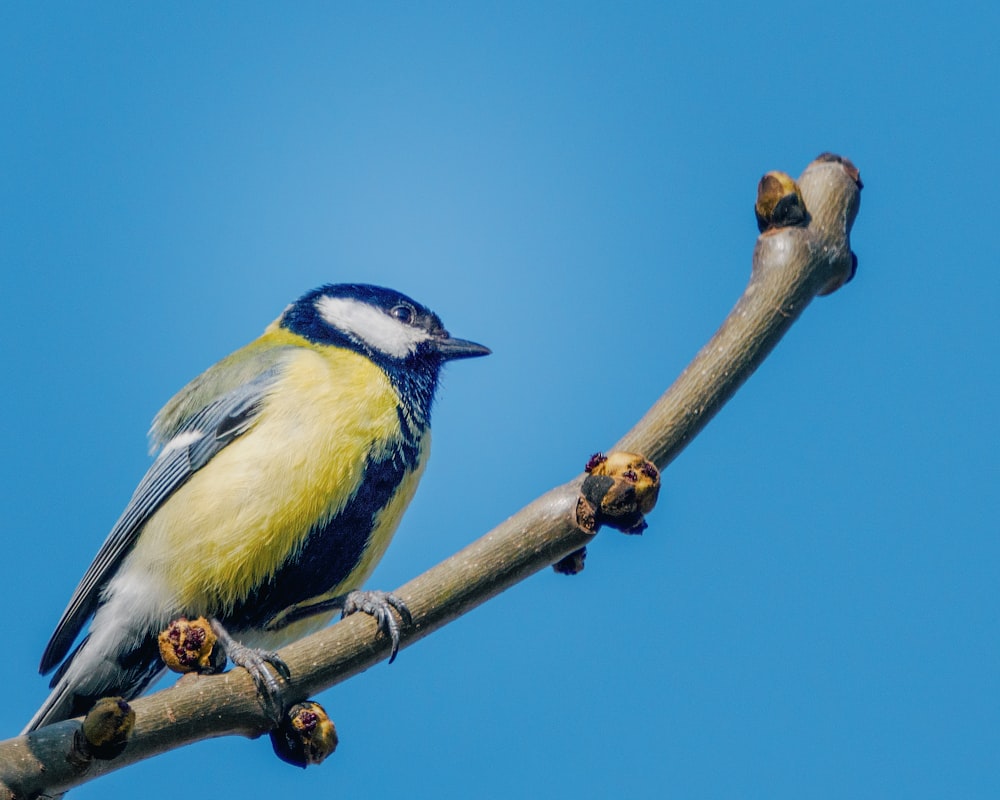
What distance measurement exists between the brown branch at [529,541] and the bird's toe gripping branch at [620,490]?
71 millimetres

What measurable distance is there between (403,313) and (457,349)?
1.08ft

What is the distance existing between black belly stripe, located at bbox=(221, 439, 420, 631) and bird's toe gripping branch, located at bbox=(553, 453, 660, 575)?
1.43 metres

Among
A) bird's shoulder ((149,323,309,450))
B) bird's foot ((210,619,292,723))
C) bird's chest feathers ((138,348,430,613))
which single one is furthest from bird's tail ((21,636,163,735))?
bird's foot ((210,619,292,723))

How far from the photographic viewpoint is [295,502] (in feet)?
11.6

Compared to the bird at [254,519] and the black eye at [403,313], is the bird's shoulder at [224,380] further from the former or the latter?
the black eye at [403,313]

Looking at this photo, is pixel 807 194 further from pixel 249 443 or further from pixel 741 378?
pixel 249 443

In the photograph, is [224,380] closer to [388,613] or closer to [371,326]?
[371,326]

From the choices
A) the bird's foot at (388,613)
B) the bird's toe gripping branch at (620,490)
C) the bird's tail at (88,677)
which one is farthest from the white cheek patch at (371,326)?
the bird's toe gripping branch at (620,490)

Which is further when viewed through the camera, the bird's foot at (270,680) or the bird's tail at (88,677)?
the bird's tail at (88,677)

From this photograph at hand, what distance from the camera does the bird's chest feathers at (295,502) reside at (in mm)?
3543

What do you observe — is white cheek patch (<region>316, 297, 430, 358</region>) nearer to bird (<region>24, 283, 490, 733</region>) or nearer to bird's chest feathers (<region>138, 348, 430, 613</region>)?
bird (<region>24, 283, 490, 733</region>)

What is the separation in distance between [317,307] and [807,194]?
263cm

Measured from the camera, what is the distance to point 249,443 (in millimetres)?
3727

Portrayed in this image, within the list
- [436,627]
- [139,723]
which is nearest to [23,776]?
[139,723]
